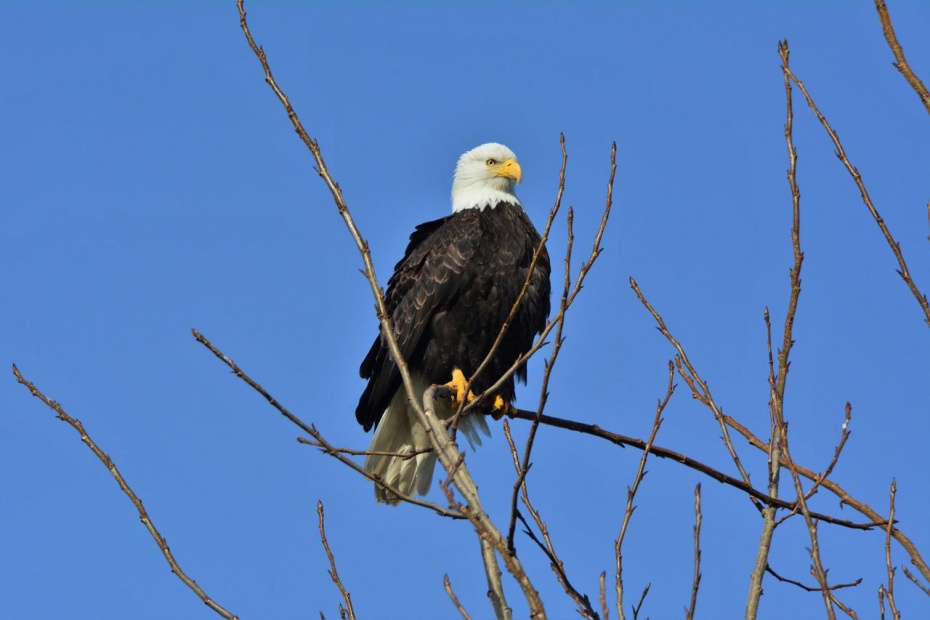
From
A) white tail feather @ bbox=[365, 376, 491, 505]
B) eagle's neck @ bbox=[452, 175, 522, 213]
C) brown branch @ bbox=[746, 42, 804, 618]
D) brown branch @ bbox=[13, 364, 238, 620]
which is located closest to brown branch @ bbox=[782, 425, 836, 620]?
brown branch @ bbox=[746, 42, 804, 618]

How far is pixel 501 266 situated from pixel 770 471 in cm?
289

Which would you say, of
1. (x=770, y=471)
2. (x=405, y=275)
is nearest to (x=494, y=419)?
(x=405, y=275)

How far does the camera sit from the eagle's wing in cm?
645

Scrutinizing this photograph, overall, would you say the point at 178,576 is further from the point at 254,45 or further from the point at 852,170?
the point at 852,170

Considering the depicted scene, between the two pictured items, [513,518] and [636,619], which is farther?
[636,619]

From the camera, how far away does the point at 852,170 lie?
3.33 m

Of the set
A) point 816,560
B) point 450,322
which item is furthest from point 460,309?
point 816,560

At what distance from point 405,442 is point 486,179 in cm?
180

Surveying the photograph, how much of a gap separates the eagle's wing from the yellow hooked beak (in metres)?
0.65

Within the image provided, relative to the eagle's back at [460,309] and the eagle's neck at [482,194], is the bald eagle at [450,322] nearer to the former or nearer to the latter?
the eagle's back at [460,309]

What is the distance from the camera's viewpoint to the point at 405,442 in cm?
679

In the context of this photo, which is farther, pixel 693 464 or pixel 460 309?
pixel 460 309

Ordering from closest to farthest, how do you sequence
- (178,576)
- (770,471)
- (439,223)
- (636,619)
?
(636,619) → (178,576) → (770,471) → (439,223)

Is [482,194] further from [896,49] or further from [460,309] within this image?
[896,49]
